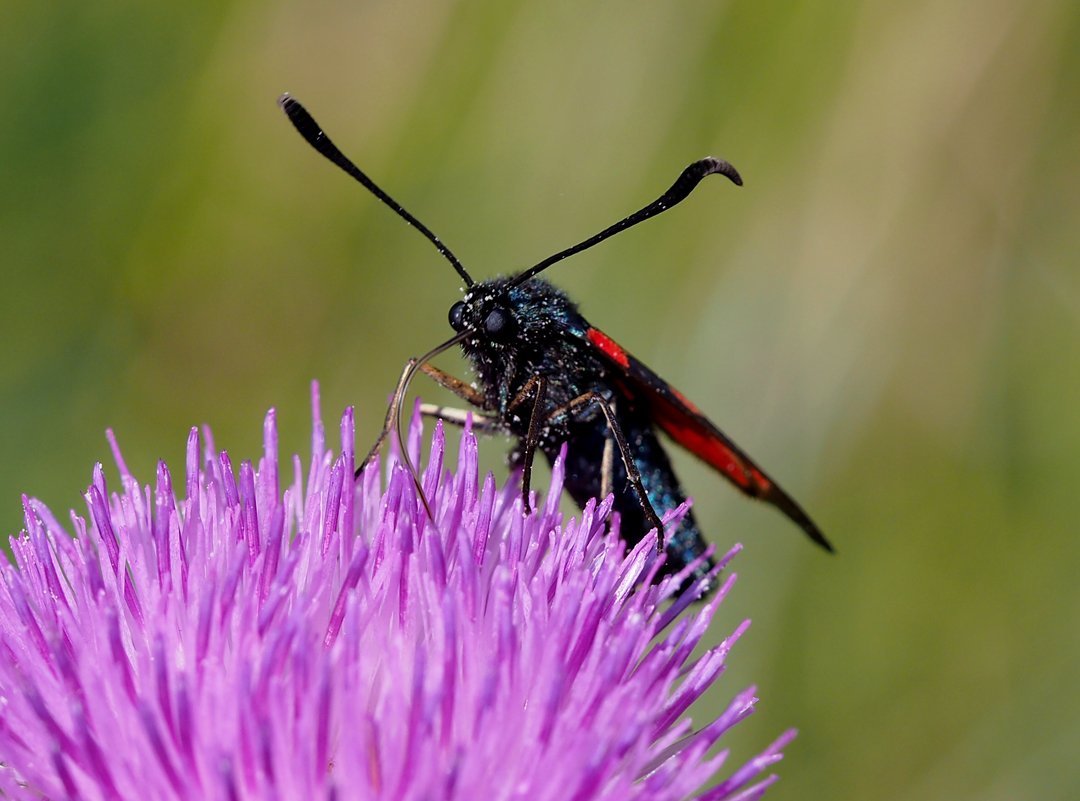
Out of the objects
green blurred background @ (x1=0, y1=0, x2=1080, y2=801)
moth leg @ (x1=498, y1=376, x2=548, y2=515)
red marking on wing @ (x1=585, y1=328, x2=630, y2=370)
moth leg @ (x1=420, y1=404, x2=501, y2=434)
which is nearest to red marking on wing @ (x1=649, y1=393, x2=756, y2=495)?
red marking on wing @ (x1=585, y1=328, x2=630, y2=370)

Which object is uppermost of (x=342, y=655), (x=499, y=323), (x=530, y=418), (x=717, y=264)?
(x=717, y=264)

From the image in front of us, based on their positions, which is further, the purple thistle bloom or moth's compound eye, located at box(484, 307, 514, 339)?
moth's compound eye, located at box(484, 307, 514, 339)

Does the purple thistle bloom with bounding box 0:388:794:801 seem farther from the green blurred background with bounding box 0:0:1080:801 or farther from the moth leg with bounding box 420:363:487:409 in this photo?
the green blurred background with bounding box 0:0:1080:801

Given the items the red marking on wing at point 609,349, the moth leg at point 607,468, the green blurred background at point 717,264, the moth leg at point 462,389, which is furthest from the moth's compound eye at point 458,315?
the green blurred background at point 717,264

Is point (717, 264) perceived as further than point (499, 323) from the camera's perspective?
Yes

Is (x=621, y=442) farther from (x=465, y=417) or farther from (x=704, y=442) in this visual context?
(x=465, y=417)

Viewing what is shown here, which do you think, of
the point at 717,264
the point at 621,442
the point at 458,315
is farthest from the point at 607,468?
the point at 717,264
